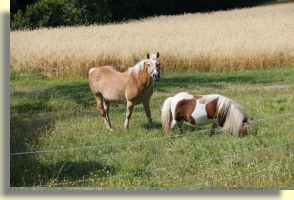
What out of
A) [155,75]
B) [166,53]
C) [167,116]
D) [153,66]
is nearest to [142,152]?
[167,116]

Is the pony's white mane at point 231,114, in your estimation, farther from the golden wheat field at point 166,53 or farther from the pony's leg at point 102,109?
the golden wheat field at point 166,53

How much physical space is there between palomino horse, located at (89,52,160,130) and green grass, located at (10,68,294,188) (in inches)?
17.0

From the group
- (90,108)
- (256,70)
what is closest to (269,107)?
(90,108)

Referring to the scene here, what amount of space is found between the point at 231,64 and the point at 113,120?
26.5ft

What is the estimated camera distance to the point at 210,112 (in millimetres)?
6633

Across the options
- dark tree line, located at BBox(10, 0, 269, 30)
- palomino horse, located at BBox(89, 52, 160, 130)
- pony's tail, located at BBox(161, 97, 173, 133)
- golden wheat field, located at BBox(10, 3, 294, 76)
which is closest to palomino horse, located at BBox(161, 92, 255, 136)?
pony's tail, located at BBox(161, 97, 173, 133)

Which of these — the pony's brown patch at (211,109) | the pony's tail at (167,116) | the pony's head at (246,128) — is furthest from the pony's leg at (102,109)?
the pony's head at (246,128)

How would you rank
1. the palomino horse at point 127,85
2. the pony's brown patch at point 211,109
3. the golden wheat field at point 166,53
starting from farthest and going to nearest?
the golden wheat field at point 166,53 → the palomino horse at point 127,85 → the pony's brown patch at point 211,109

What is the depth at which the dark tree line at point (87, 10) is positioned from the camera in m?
27.7

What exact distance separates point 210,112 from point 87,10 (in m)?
26.8

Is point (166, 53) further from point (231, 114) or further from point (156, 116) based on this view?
point (231, 114)

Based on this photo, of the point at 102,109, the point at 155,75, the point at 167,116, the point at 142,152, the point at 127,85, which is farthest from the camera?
the point at 102,109

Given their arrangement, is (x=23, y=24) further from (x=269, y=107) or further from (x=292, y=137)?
(x=292, y=137)

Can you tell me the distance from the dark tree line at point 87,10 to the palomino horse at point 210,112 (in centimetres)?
→ 1963
